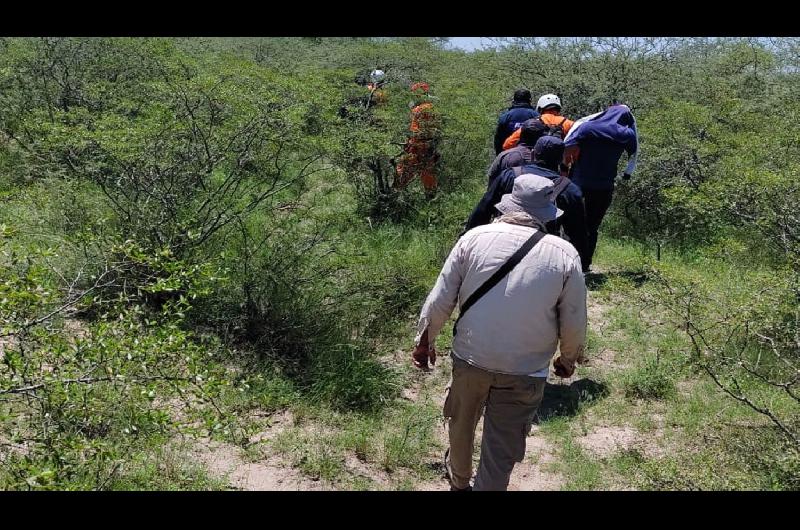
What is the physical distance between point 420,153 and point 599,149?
323 centimetres

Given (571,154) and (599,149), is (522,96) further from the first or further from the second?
(599,149)

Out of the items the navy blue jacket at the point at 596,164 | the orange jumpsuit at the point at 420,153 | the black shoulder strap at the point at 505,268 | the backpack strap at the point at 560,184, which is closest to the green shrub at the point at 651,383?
the backpack strap at the point at 560,184

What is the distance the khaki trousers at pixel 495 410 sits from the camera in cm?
284

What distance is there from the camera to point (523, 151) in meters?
4.48

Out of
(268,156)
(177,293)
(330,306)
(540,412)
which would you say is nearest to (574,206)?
(540,412)

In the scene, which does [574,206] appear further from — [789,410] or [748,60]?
[748,60]

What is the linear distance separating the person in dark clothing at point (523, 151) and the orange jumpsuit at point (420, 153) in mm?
3792

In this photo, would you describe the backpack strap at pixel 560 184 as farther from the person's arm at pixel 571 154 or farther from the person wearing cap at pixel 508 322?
the person's arm at pixel 571 154

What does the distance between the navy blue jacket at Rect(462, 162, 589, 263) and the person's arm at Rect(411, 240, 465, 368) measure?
1.22 meters

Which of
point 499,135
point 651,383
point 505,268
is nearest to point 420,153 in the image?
point 499,135

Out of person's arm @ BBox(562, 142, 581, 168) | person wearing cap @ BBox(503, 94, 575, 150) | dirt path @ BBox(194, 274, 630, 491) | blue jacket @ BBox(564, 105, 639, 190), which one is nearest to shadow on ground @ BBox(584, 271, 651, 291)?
blue jacket @ BBox(564, 105, 639, 190)

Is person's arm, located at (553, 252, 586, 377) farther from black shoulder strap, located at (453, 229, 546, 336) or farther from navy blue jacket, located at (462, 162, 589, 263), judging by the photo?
navy blue jacket, located at (462, 162, 589, 263)

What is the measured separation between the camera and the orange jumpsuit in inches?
325

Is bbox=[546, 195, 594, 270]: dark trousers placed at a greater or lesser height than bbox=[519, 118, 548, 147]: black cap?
lesser
